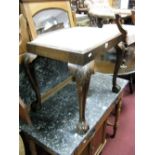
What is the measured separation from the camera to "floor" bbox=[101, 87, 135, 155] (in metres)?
1.50

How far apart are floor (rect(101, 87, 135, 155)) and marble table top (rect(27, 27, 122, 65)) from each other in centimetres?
88

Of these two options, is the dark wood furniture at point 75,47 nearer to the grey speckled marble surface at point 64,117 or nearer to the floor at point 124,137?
the grey speckled marble surface at point 64,117

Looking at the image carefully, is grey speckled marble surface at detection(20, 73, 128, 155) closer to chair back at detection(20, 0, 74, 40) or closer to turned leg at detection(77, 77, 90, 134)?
turned leg at detection(77, 77, 90, 134)

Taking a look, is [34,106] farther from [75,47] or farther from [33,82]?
[75,47]

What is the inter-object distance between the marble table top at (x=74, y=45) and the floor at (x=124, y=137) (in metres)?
0.88

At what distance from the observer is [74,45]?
0.83 m

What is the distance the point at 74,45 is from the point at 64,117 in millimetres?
449

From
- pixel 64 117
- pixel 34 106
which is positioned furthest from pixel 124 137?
pixel 34 106

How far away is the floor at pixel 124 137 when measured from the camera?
150 centimetres

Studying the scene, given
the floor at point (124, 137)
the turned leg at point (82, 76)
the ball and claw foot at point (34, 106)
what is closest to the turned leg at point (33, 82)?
the ball and claw foot at point (34, 106)

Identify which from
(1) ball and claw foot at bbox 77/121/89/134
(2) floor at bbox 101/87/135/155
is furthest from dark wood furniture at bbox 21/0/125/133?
(2) floor at bbox 101/87/135/155

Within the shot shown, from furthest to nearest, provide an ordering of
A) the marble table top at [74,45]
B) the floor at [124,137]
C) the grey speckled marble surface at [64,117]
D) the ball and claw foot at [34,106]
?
the floor at [124,137] → the ball and claw foot at [34,106] → the grey speckled marble surface at [64,117] → the marble table top at [74,45]
